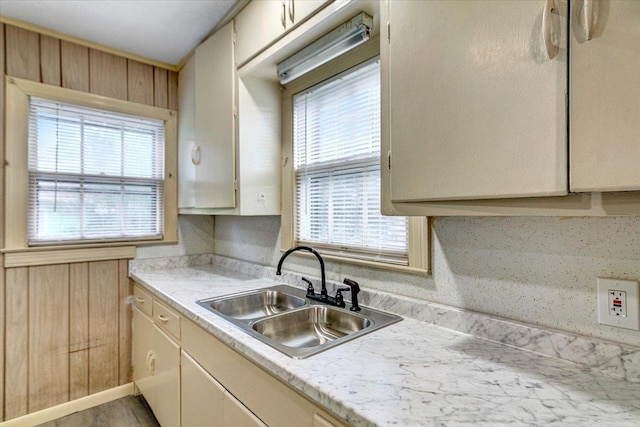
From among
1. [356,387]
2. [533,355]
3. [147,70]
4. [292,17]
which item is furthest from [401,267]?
[147,70]

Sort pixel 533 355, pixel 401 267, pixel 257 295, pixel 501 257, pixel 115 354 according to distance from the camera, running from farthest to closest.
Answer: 1. pixel 115 354
2. pixel 257 295
3. pixel 401 267
4. pixel 501 257
5. pixel 533 355

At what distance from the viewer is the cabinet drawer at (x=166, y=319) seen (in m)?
1.60

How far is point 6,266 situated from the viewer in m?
1.94

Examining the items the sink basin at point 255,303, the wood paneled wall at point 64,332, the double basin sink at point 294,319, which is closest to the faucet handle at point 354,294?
the double basin sink at point 294,319

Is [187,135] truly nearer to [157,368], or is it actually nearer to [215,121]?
[215,121]

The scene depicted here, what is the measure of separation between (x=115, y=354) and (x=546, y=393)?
2.58m

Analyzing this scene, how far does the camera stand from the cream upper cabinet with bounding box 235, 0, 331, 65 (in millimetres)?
1369

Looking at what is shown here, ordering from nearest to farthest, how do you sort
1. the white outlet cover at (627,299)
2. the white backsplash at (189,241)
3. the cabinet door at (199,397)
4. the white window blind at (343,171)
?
the white outlet cover at (627,299) < the cabinet door at (199,397) < the white window blind at (343,171) < the white backsplash at (189,241)

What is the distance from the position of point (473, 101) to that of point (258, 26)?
127 centimetres

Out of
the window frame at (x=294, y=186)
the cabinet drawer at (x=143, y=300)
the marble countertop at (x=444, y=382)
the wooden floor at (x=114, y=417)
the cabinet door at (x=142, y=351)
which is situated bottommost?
the wooden floor at (x=114, y=417)

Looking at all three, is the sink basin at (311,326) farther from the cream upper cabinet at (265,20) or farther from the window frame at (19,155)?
the window frame at (19,155)

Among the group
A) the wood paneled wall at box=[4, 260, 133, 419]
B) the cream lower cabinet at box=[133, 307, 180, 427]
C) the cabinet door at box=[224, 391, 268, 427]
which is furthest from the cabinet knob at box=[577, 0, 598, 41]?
the wood paneled wall at box=[4, 260, 133, 419]

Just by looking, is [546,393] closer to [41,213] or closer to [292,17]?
[292,17]

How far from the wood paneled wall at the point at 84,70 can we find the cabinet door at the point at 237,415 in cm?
219
